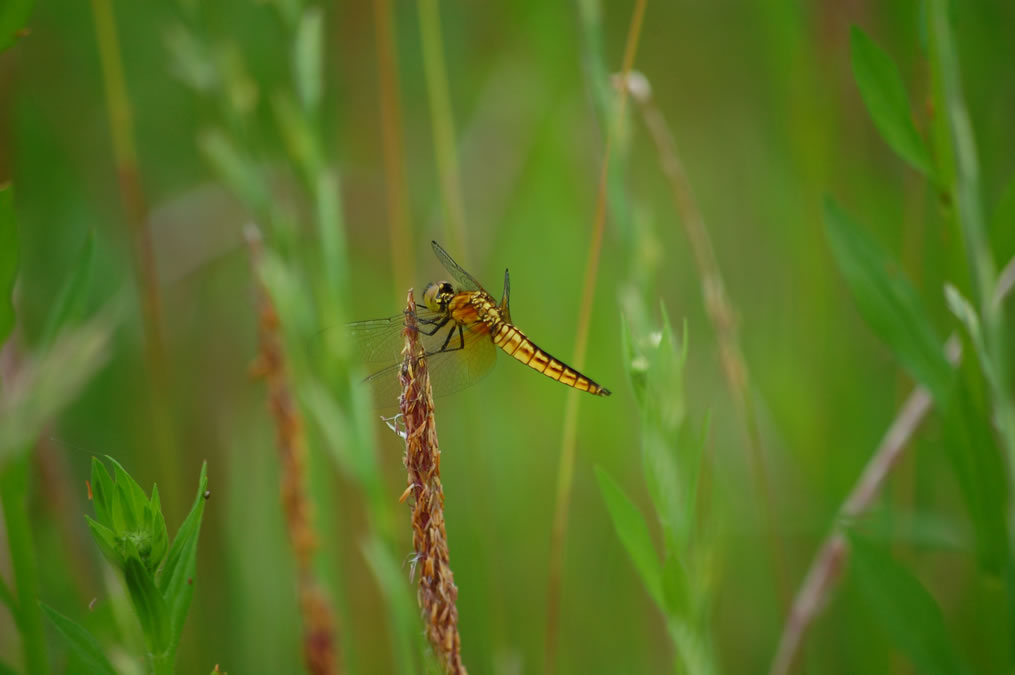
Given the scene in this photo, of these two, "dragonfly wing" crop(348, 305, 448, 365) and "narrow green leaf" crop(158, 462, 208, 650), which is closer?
"narrow green leaf" crop(158, 462, 208, 650)

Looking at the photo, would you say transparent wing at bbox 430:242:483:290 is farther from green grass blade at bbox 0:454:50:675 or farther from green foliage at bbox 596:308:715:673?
green grass blade at bbox 0:454:50:675

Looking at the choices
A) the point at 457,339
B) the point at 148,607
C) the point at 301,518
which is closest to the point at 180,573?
the point at 148,607

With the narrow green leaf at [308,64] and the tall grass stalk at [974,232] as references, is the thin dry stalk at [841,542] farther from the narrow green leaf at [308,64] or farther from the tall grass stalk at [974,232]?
the narrow green leaf at [308,64]

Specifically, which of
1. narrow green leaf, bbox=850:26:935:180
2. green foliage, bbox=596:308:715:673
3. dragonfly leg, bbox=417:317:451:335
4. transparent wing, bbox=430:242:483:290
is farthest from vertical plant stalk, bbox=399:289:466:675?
transparent wing, bbox=430:242:483:290

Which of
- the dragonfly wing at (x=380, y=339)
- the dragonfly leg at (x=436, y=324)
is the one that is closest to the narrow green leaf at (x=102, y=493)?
the dragonfly wing at (x=380, y=339)

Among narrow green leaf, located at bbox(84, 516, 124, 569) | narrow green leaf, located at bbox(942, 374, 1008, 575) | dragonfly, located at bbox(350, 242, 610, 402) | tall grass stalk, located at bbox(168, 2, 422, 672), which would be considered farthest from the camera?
dragonfly, located at bbox(350, 242, 610, 402)

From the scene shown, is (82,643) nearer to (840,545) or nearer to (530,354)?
(530,354)
